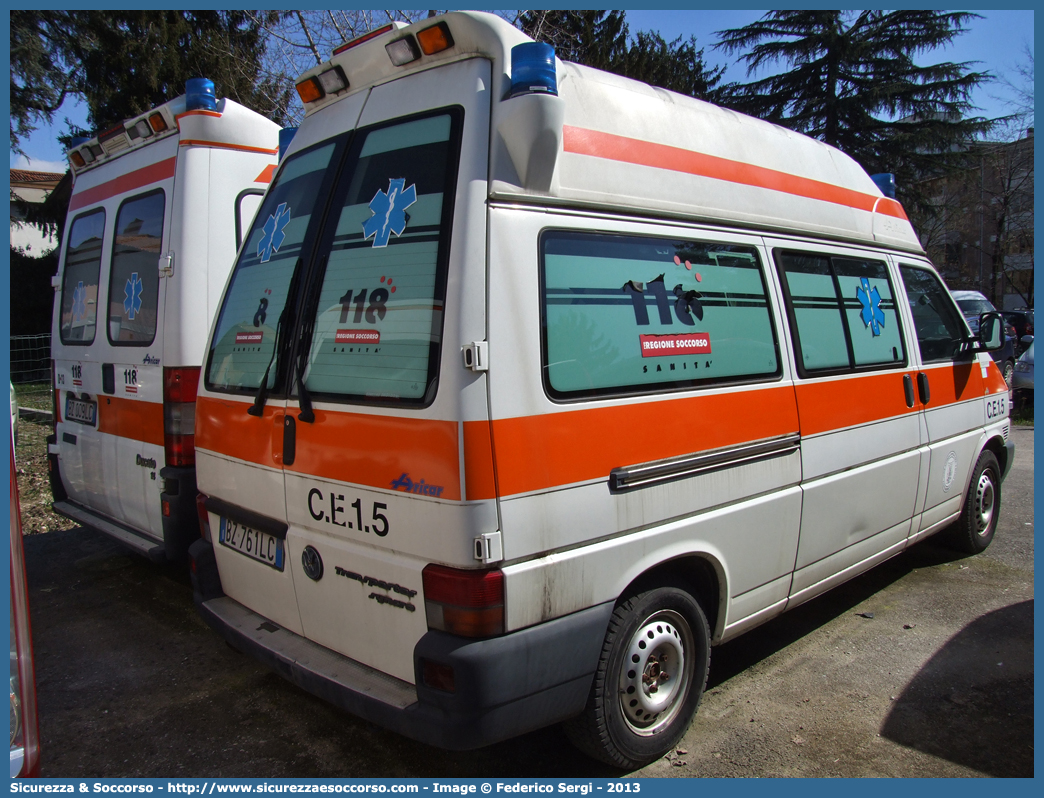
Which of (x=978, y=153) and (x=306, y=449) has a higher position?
(x=978, y=153)

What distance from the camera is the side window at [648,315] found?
Answer: 2.56 meters

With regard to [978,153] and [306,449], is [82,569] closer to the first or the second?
[306,449]

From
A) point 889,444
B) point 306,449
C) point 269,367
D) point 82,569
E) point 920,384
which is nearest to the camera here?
point 306,449

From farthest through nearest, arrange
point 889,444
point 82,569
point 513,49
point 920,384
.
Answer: point 82,569
point 920,384
point 889,444
point 513,49

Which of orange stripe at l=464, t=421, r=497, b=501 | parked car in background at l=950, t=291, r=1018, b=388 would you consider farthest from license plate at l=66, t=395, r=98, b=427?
parked car in background at l=950, t=291, r=1018, b=388

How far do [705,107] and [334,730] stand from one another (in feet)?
10.7

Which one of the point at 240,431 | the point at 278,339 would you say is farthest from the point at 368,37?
the point at 240,431

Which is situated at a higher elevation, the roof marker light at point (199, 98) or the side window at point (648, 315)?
the roof marker light at point (199, 98)

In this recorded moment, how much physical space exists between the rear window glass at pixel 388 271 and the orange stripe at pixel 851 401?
193 cm

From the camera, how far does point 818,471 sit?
3496 millimetres

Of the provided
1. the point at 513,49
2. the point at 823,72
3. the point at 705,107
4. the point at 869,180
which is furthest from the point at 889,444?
the point at 823,72

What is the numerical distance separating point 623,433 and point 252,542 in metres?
1.63

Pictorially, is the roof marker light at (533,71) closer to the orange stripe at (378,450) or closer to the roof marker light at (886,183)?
the orange stripe at (378,450)

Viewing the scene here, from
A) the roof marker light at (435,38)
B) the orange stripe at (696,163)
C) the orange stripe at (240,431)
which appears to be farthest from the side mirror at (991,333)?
the orange stripe at (240,431)
